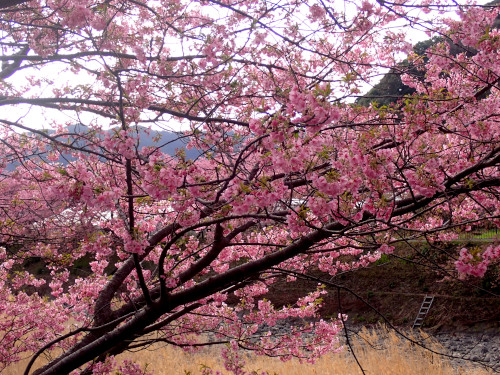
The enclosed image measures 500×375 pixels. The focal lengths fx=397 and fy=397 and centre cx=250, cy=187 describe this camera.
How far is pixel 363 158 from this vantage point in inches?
84.7

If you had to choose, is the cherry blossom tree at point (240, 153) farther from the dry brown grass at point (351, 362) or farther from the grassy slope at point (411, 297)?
the grassy slope at point (411, 297)

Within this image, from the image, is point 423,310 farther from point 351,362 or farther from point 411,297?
point 351,362

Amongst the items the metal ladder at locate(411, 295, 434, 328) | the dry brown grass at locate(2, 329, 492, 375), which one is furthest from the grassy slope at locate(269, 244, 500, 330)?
the dry brown grass at locate(2, 329, 492, 375)

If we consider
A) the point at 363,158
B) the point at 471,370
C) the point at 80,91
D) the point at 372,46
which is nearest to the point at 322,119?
the point at 363,158

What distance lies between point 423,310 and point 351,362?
128 inches

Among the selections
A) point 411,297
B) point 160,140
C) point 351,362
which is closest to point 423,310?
point 411,297

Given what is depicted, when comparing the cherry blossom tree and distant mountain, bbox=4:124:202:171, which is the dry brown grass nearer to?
the cherry blossom tree

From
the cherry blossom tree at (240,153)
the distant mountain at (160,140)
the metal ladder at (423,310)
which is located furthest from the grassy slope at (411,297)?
the distant mountain at (160,140)

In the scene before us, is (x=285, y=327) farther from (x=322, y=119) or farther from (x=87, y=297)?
(x=322, y=119)

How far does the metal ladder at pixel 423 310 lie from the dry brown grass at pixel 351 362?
94 cm

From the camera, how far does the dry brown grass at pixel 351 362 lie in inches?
275

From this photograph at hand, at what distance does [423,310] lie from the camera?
33.4ft

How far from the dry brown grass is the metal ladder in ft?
3.07

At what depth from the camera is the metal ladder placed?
980cm
